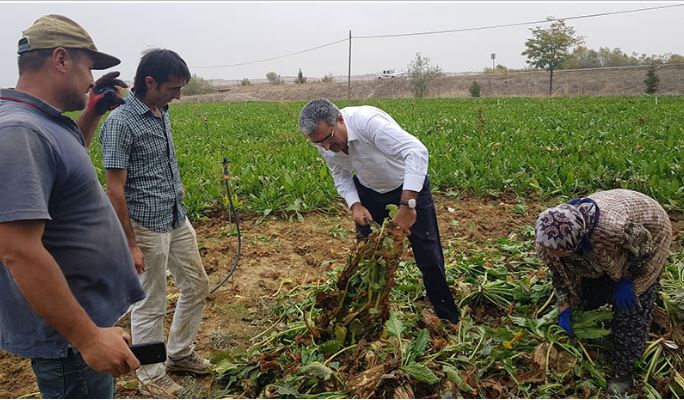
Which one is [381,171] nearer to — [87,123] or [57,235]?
[87,123]

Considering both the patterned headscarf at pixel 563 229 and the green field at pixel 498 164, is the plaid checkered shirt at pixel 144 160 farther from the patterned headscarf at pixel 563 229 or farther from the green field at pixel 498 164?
the green field at pixel 498 164

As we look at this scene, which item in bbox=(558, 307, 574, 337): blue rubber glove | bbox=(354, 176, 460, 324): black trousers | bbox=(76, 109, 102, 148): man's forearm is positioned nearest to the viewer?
bbox=(76, 109, 102, 148): man's forearm

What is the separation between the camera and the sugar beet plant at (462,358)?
2.83 m

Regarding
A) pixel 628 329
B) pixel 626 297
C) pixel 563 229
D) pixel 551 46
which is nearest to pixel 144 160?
pixel 563 229

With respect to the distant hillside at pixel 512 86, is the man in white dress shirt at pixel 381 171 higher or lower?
lower

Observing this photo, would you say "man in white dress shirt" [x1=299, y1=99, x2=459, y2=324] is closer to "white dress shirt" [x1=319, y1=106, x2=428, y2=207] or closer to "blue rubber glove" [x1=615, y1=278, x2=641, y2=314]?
"white dress shirt" [x1=319, y1=106, x2=428, y2=207]

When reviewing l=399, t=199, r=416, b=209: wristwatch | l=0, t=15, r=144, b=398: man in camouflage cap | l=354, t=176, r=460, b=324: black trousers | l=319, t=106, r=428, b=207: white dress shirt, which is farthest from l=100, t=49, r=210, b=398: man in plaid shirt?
l=399, t=199, r=416, b=209: wristwatch

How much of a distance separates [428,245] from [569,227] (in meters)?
1.10

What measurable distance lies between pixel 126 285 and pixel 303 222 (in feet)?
14.9

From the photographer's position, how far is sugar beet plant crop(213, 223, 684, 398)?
2828 millimetres

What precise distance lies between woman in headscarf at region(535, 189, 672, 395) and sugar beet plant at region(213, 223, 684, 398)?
12 centimetres

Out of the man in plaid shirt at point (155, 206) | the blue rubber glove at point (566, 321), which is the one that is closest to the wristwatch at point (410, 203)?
the blue rubber glove at point (566, 321)

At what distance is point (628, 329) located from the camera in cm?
292

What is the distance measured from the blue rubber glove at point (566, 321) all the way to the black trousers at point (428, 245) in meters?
0.76
